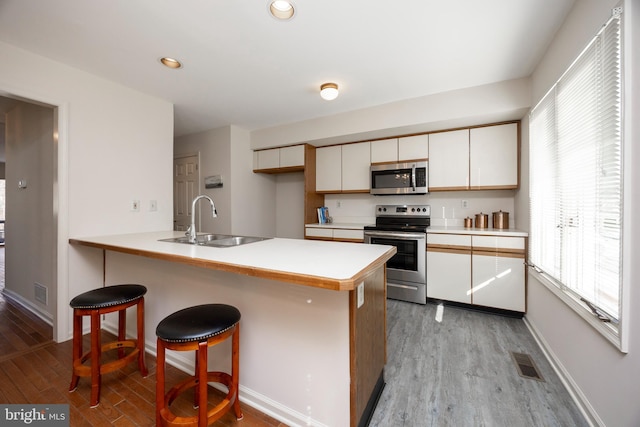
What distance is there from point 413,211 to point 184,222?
12.1ft

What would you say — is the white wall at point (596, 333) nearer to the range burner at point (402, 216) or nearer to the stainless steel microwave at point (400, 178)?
the stainless steel microwave at point (400, 178)

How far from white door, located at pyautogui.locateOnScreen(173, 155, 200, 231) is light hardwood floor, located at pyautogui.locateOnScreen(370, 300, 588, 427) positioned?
11.9 ft

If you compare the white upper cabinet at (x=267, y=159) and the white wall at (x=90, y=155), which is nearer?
the white wall at (x=90, y=155)

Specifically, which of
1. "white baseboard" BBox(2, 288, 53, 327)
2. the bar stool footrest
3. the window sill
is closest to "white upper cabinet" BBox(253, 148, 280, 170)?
"white baseboard" BBox(2, 288, 53, 327)

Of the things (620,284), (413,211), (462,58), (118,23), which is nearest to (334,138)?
(413,211)

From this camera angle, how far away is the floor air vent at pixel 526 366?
5.65 feet

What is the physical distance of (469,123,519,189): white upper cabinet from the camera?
2.77 m

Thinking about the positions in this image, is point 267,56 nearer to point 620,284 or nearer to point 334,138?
→ point 334,138

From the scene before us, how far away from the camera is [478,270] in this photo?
2.72 metres

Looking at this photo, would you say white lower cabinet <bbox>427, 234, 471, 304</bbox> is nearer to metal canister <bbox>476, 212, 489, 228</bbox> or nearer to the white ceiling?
metal canister <bbox>476, 212, 489, 228</bbox>

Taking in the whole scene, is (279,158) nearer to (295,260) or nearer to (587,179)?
(295,260)

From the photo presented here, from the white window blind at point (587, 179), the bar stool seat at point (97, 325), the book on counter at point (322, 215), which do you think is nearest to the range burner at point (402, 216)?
the book on counter at point (322, 215)

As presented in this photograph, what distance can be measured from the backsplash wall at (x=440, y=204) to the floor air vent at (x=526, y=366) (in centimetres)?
161

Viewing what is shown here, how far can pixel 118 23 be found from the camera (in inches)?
67.9
